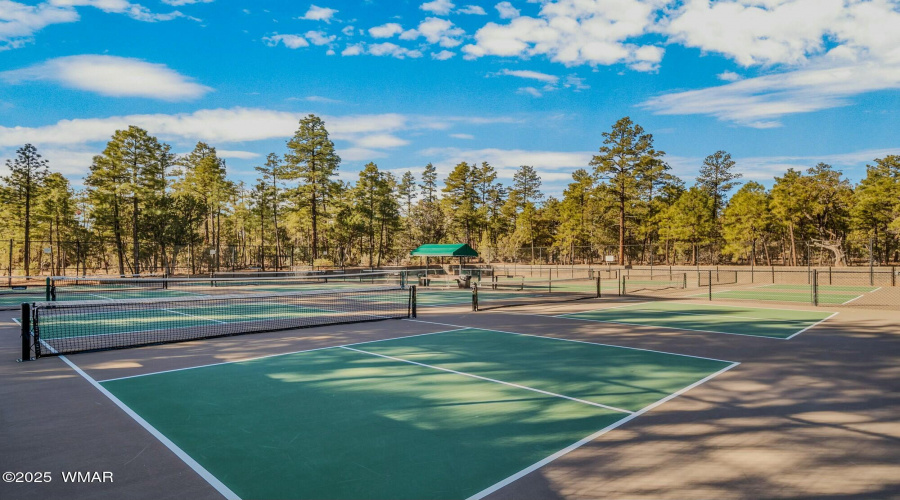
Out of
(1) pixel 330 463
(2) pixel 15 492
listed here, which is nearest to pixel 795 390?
(1) pixel 330 463

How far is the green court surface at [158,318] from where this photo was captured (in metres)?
12.7

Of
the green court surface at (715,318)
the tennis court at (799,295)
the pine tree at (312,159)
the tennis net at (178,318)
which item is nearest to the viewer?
the tennis net at (178,318)

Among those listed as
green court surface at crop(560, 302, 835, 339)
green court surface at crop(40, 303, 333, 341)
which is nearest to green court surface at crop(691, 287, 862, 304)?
green court surface at crop(560, 302, 835, 339)

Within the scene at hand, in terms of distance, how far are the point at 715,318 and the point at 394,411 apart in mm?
12519

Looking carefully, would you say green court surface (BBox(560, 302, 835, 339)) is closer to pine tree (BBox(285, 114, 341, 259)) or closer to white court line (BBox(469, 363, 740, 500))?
white court line (BBox(469, 363, 740, 500))

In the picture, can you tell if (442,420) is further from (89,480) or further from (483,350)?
(483,350)

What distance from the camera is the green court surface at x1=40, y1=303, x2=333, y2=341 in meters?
12.7

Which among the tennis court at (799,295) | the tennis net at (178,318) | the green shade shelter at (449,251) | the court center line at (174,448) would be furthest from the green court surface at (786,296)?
Result: the court center line at (174,448)

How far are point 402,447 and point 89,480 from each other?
273 cm

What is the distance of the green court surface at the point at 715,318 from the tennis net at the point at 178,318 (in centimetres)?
663

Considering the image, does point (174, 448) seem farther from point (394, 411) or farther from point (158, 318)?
point (158, 318)

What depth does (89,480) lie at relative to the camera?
13.9 feet

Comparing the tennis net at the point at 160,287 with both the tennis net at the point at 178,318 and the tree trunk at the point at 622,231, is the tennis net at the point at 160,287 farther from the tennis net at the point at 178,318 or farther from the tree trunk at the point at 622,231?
the tree trunk at the point at 622,231

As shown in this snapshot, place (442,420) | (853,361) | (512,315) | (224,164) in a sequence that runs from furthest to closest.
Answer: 1. (224,164)
2. (512,315)
3. (853,361)
4. (442,420)
